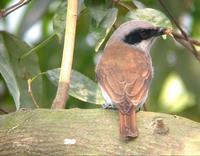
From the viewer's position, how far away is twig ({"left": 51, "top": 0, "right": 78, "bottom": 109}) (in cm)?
314

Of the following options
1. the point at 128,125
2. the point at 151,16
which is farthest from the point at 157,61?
the point at 128,125

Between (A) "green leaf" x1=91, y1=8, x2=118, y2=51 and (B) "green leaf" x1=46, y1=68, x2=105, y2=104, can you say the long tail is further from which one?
(A) "green leaf" x1=91, y1=8, x2=118, y2=51

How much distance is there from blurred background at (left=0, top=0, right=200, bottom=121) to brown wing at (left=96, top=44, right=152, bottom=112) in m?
0.36

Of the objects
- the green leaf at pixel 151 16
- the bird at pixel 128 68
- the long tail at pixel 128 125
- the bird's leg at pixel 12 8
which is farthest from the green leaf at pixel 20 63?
the long tail at pixel 128 125

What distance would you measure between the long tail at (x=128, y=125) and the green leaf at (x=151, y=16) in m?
0.56

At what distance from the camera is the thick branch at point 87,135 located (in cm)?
258

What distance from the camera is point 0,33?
3762 mm

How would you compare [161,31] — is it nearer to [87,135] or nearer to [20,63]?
[20,63]

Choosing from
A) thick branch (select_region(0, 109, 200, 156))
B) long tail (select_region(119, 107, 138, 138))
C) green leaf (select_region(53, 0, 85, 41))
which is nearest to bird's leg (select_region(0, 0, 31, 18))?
green leaf (select_region(53, 0, 85, 41))

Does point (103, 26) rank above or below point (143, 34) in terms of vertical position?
above

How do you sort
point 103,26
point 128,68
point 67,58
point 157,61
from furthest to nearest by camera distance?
point 157,61
point 128,68
point 103,26
point 67,58

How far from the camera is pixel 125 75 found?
3590mm

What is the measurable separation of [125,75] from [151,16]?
34cm

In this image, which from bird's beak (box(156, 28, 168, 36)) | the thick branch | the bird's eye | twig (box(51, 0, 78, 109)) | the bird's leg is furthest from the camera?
the bird's eye
